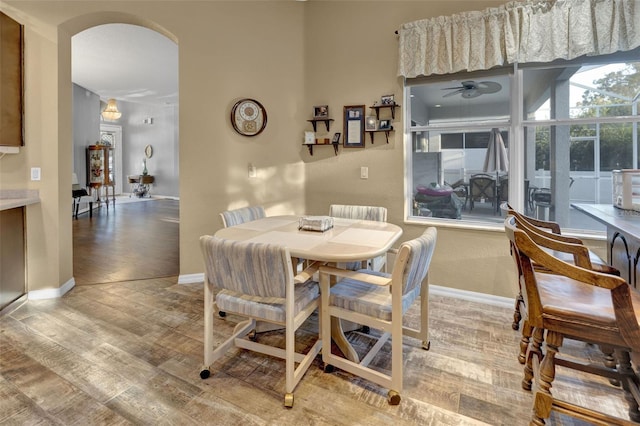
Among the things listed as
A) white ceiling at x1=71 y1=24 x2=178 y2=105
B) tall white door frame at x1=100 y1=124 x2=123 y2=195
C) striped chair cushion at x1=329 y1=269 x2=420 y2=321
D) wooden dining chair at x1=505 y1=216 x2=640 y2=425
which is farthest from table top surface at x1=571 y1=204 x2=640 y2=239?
tall white door frame at x1=100 y1=124 x2=123 y2=195

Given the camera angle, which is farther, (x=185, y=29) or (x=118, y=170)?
(x=118, y=170)

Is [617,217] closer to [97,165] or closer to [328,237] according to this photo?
[328,237]

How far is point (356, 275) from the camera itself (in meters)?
1.76

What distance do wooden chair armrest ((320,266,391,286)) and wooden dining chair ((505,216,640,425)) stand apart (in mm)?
621

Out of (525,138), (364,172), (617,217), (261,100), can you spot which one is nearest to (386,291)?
(617,217)

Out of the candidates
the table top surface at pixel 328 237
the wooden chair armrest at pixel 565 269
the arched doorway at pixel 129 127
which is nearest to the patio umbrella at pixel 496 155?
the table top surface at pixel 328 237

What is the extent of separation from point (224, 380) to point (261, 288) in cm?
68

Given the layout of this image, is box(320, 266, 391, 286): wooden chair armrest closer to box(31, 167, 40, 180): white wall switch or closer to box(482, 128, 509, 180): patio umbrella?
box(482, 128, 509, 180): patio umbrella

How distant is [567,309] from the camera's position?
1334mm

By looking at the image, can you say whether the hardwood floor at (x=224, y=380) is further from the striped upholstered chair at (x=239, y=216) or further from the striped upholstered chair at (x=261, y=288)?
the striped upholstered chair at (x=239, y=216)

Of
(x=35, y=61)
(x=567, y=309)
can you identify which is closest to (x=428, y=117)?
(x=567, y=309)

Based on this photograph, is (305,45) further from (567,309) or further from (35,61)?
(567,309)

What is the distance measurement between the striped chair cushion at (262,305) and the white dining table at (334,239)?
9.0 inches

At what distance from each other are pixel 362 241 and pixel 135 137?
12.2m
